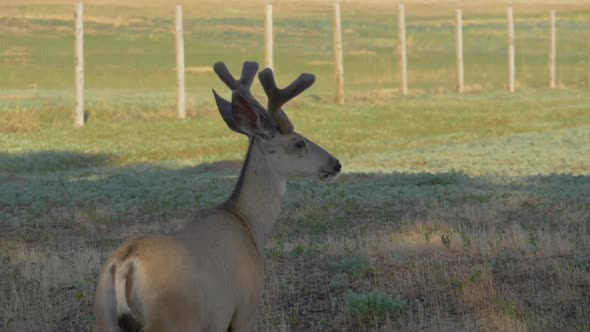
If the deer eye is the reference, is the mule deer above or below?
below

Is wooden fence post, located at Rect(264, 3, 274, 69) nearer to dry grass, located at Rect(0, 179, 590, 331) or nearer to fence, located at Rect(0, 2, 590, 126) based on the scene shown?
fence, located at Rect(0, 2, 590, 126)

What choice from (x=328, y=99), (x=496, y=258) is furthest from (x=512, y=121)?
(x=496, y=258)

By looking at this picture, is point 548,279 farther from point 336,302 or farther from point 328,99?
point 328,99

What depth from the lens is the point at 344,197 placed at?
20.7 m

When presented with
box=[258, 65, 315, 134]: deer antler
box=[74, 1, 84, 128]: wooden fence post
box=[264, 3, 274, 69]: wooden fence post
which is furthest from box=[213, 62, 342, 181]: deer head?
box=[264, 3, 274, 69]: wooden fence post

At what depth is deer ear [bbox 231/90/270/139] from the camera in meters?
7.96

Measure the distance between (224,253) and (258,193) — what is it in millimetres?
958

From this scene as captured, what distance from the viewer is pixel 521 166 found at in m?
30.2

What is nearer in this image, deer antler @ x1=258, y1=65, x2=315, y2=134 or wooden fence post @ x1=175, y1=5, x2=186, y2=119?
deer antler @ x1=258, y1=65, x2=315, y2=134

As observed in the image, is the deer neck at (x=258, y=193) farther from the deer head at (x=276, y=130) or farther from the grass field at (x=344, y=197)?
the grass field at (x=344, y=197)

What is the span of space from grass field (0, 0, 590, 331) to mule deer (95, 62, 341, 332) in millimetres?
2149

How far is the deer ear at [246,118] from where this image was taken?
7957 millimetres

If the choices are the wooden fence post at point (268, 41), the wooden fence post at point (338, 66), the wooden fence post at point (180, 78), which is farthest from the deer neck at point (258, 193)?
the wooden fence post at point (338, 66)

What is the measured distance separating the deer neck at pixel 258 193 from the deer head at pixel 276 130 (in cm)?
6
